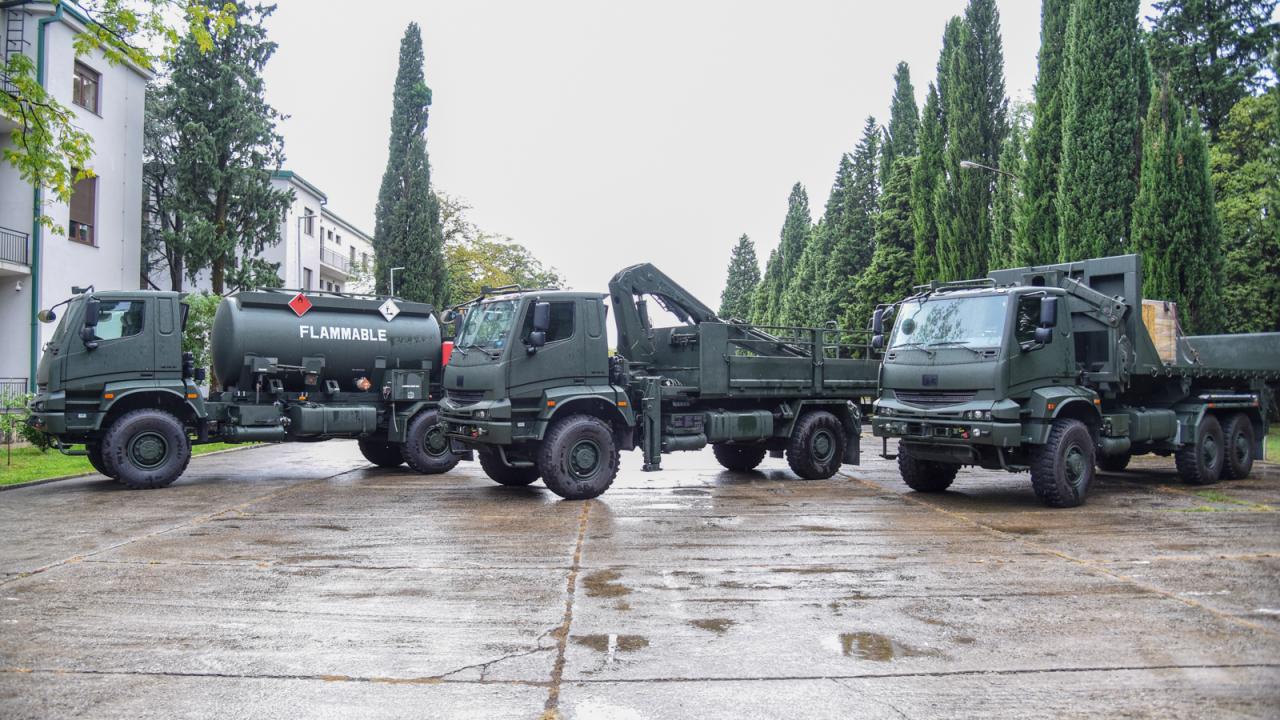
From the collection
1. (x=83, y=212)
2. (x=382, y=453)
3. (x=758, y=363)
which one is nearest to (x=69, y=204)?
(x=83, y=212)

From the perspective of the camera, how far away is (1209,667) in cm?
512

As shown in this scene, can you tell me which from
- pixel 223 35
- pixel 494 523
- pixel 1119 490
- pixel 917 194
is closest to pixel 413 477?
pixel 494 523

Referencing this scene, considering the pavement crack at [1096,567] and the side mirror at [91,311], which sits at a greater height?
the side mirror at [91,311]

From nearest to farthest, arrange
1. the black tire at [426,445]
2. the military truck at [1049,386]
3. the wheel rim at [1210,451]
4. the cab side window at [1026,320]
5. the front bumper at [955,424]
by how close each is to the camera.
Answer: the front bumper at [955,424] → the military truck at [1049,386] → the cab side window at [1026,320] → the wheel rim at [1210,451] → the black tire at [426,445]

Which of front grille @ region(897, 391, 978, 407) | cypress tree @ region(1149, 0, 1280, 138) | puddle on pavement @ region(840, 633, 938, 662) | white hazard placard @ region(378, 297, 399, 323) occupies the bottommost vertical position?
puddle on pavement @ region(840, 633, 938, 662)

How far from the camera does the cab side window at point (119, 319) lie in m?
13.4

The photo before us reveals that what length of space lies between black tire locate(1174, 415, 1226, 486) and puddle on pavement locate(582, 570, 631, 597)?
9.71 metres

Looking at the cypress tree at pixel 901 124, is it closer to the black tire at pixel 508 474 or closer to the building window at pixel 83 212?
the building window at pixel 83 212

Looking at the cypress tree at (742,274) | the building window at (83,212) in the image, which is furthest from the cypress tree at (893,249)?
the cypress tree at (742,274)

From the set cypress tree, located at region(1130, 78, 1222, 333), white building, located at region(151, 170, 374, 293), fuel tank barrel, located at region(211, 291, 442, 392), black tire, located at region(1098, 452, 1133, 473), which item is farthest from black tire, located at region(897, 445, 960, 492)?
white building, located at region(151, 170, 374, 293)

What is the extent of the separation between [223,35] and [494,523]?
1005cm

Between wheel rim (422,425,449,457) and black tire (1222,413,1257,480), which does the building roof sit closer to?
wheel rim (422,425,449,457)

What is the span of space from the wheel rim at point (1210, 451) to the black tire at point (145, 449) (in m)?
14.4

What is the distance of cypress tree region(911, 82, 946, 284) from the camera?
38.5 m
